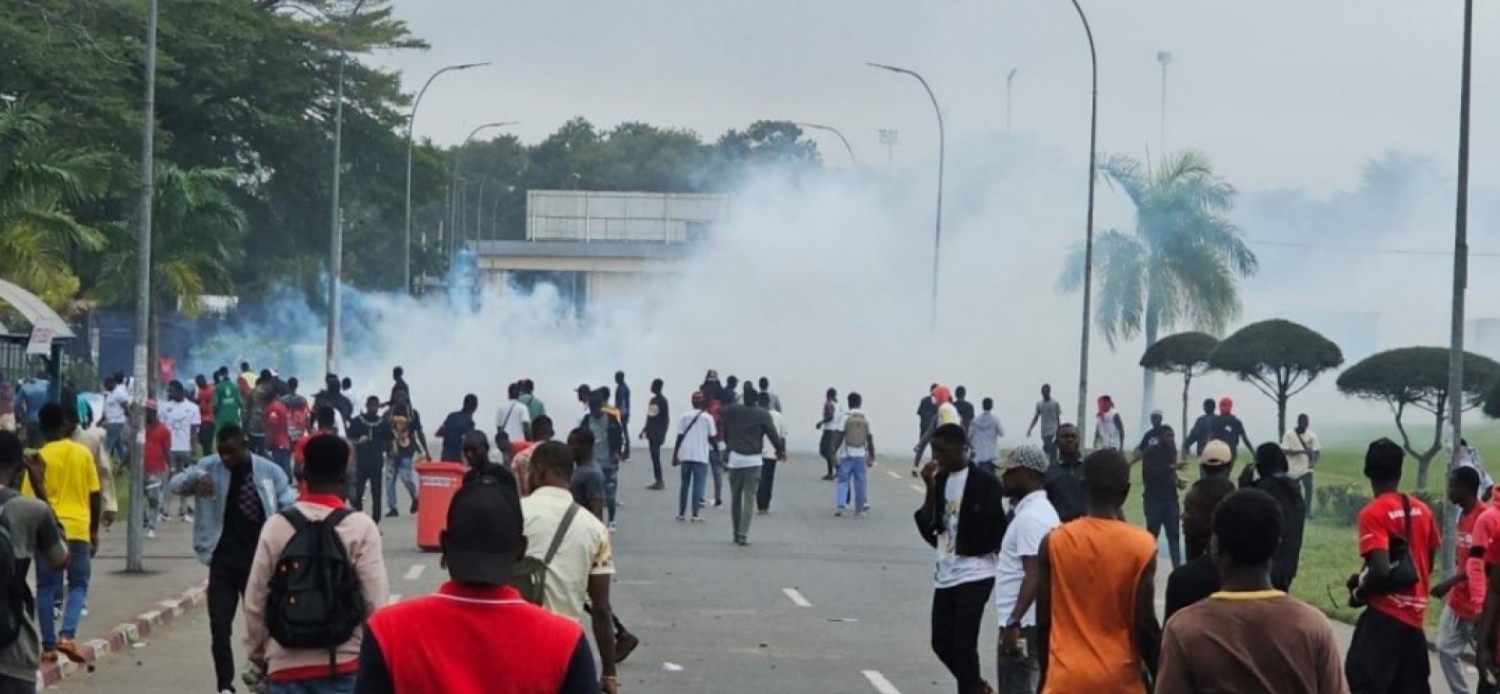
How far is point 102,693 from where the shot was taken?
1462cm

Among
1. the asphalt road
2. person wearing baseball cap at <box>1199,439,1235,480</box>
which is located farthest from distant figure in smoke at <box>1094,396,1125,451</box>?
person wearing baseball cap at <box>1199,439,1235,480</box>

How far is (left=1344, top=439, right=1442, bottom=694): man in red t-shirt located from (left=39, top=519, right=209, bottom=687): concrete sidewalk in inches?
309

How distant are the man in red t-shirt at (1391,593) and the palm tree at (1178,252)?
4542 centimetres

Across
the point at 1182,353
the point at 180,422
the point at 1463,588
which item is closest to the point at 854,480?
the point at 180,422

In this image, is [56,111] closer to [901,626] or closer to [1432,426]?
[901,626]

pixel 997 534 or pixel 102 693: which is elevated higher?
pixel 997 534

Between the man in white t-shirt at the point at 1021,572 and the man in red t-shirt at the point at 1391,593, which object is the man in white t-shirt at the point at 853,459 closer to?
the man in white t-shirt at the point at 1021,572

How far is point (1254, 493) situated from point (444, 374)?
2368 inches

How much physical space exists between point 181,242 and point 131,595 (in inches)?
998

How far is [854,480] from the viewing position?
3206 centimetres

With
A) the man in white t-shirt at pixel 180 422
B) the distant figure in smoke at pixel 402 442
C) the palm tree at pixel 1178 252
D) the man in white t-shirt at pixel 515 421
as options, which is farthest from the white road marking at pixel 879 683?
the palm tree at pixel 1178 252

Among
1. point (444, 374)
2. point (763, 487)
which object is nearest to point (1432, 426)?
point (444, 374)

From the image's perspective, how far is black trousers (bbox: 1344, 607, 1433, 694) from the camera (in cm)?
1098

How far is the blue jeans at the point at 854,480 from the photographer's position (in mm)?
31656
